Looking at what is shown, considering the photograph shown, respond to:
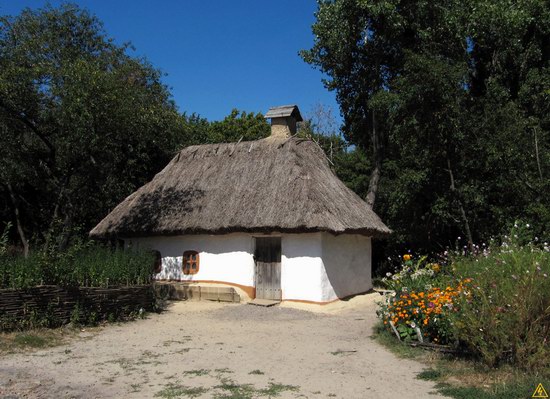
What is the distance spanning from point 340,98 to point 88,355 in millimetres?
16678

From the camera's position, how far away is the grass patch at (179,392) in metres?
6.36

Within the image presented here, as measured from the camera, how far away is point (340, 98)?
2245 centimetres

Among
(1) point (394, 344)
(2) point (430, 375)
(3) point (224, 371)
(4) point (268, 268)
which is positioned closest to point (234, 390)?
(3) point (224, 371)

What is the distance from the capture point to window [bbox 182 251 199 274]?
16797mm

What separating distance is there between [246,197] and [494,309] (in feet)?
34.8

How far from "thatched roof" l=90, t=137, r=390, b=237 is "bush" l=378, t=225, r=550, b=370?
18.4 ft

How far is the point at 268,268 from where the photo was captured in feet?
51.0

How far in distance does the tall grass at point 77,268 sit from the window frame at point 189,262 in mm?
3354

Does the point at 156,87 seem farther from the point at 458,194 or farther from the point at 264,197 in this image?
the point at 458,194

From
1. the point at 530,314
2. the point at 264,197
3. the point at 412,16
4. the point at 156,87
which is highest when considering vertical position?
the point at 412,16

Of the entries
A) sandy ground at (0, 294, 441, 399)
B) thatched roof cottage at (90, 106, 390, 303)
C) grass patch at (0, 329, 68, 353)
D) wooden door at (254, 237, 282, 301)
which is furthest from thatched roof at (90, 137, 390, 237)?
grass patch at (0, 329, 68, 353)

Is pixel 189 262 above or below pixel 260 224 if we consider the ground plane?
below

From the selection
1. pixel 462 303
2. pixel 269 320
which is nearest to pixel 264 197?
pixel 269 320

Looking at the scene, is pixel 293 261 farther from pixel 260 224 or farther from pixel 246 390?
pixel 246 390
